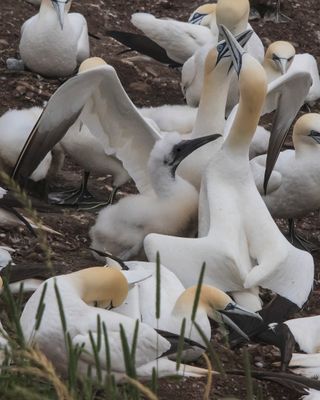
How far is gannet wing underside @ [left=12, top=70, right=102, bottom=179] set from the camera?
6941mm

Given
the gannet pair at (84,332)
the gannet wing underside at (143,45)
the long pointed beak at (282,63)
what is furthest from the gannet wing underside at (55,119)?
the gannet wing underside at (143,45)

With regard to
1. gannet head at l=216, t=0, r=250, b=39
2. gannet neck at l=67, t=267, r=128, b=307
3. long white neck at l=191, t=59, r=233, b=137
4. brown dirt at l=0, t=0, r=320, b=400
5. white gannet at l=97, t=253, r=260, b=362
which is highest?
gannet neck at l=67, t=267, r=128, b=307

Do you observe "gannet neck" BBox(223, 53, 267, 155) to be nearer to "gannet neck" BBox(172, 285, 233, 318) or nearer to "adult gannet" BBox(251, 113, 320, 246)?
"adult gannet" BBox(251, 113, 320, 246)

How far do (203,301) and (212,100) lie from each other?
2.29 m

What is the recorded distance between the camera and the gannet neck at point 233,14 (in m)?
8.86

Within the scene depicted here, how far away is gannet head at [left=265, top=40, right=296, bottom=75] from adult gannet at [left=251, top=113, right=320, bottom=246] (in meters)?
1.85

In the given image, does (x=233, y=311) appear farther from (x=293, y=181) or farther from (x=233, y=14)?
(x=233, y=14)

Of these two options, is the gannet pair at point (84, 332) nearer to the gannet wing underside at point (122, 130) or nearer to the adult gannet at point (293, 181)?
the gannet wing underside at point (122, 130)

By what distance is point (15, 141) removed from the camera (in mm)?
7711

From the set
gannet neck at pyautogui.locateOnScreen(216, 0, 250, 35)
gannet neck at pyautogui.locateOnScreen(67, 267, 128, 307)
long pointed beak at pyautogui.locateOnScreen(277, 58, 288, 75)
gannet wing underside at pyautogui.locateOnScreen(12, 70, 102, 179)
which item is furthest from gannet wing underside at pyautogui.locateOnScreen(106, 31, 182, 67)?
gannet neck at pyautogui.locateOnScreen(67, 267, 128, 307)

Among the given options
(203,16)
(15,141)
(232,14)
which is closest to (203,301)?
(15,141)

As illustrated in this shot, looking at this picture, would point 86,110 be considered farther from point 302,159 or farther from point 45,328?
point 45,328

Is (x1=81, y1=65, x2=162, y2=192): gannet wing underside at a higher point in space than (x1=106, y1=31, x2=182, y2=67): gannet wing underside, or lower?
higher

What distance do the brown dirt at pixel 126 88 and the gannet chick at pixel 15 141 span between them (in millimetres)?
327
